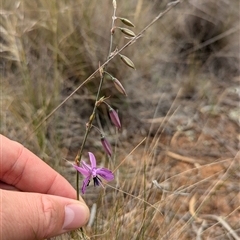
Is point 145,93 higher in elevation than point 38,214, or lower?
lower

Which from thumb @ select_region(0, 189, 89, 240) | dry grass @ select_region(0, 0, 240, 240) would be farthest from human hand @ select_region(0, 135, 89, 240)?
dry grass @ select_region(0, 0, 240, 240)

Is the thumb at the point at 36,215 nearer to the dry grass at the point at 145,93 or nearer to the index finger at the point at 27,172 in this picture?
the index finger at the point at 27,172

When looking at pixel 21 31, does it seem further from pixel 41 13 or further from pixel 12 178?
pixel 12 178

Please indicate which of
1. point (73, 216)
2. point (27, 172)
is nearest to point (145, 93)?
point (27, 172)

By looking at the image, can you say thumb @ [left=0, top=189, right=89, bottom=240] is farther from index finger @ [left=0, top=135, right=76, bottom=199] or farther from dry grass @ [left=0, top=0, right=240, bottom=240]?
dry grass @ [left=0, top=0, right=240, bottom=240]

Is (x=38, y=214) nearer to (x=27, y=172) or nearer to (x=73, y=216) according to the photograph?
(x=73, y=216)

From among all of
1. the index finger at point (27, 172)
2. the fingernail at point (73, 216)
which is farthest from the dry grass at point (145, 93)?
the fingernail at point (73, 216)
